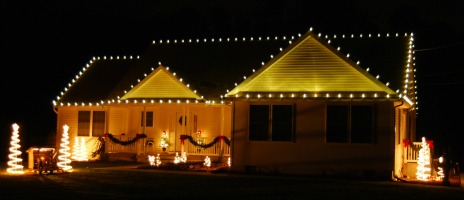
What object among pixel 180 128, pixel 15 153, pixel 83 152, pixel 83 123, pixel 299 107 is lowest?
pixel 83 152

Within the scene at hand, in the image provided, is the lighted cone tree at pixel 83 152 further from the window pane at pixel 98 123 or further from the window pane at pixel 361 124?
the window pane at pixel 361 124

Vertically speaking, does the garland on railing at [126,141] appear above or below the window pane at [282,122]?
below

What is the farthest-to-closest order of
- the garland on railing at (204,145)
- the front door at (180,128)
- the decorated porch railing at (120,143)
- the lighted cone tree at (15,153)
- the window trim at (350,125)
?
the decorated porch railing at (120,143) → the front door at (180,128) → the garland on railing at (204,145) → the window trim at (350,125) → the lighted cone tree at (15,153)

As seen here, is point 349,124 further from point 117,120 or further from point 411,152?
point 117,120

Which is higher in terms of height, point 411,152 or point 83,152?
point 411,152

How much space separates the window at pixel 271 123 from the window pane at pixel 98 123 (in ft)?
31.6

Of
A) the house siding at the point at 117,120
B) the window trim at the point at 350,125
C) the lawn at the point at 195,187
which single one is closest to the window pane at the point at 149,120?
the house siding at the point at 117,120

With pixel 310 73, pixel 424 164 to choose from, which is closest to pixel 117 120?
pixel 310 73

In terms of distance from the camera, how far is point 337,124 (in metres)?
24.6

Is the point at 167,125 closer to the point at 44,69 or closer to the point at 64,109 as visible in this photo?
the point at 64,109

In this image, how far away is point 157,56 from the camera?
108 feet

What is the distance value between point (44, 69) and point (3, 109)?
523cm

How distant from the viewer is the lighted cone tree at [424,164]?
24.5 metres

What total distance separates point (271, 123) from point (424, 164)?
5.75 m
